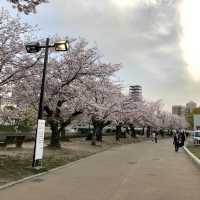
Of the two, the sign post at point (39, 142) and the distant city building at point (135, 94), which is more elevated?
the distant city building at point (135, 94)

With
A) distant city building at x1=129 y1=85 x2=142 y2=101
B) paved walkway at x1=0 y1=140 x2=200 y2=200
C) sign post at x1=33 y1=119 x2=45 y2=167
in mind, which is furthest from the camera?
distant city building at x1=129 y1=85 x2=142 y2=101

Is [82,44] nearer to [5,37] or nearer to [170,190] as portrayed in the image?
[5,37]

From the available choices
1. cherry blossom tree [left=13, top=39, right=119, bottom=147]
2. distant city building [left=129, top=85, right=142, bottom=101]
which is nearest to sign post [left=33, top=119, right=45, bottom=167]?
cherry blossom tree [left=13, top=39, right=119, bottom=147]

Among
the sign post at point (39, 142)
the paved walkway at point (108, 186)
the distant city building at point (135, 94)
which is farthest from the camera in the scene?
the distant city building at point (135, 94)

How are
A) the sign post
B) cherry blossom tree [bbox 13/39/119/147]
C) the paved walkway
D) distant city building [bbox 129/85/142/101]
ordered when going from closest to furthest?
the paved walkway < the sign post < cherry blossom tree [bbox 13/39/119/147] < distant city building [bbox 129/85/142/101]

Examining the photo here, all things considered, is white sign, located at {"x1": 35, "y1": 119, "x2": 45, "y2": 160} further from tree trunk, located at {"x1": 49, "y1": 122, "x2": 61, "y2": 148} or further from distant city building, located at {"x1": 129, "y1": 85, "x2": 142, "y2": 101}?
distant city building, located at {"x1": 129, "y1": 85, "x2": 142, "y2": 101}

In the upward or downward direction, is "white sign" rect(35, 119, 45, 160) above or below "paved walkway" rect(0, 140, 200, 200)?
above

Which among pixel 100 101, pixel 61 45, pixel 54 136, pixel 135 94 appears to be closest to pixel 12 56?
pixel 61 45

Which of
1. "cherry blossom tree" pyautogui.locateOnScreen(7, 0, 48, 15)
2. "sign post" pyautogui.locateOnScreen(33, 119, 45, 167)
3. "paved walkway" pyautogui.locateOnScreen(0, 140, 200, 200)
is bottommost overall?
"paved walkway" pyautogui.locateOnScreen(0, 140, 200, 200)

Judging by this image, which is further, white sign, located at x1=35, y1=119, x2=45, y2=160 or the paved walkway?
white sign, located at x1=35, y1=119, x2=45, y2=160

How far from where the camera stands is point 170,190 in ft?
39.2

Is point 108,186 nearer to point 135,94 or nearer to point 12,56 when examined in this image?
point 12,56

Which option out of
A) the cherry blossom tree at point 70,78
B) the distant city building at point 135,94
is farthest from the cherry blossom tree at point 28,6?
the distant city building at point 135,94

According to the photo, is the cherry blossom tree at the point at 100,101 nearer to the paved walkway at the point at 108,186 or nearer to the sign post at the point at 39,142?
the sign post at the point at 39,142
